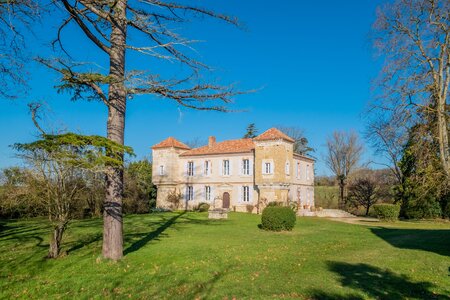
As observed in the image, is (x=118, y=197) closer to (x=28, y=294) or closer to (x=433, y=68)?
(x=28, y=294)

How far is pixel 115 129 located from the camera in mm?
9469

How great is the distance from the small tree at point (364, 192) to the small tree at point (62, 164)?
3188 cm

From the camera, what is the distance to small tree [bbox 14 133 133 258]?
822cm

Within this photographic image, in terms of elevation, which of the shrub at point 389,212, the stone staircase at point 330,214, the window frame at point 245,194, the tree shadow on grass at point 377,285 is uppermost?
the window frame at point 245,194

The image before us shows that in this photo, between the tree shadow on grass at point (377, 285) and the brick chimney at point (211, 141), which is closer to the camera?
the tree shadow on grass at point (377, 285)

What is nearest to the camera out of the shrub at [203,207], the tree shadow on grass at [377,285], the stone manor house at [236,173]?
the tree shadow on grass at [377,285]

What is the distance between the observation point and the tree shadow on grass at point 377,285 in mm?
6445

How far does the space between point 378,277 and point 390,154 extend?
1124 inches

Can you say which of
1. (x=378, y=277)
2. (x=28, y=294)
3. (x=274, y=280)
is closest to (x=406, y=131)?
(x=378, y=277)

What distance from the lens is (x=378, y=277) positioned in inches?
311

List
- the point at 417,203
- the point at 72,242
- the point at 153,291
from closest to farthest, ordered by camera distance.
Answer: the point at 153,291
the point at 72,242
the point at 417,203

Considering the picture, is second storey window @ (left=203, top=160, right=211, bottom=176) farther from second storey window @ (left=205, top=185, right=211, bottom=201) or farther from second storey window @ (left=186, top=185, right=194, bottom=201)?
second storey window @ (left=186, top=185, right=194, bottom=201)

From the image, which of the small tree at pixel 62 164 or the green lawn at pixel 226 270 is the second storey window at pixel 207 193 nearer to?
the green lawn at pixel 226 270

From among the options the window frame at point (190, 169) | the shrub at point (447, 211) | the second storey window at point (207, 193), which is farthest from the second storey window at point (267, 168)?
the shrub at point (447, 211)
